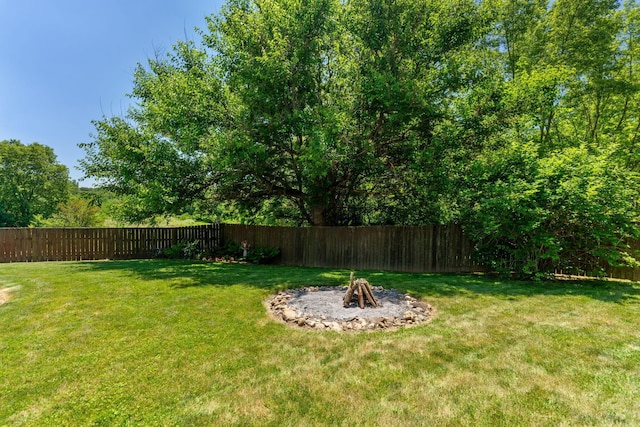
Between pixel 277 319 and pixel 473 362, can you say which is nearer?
pixel 473 362

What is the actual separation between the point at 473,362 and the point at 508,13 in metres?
15.1

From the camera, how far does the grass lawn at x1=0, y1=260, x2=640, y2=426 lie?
7.98ft

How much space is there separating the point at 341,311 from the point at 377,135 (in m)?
6.25

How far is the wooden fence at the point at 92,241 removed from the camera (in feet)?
34.2

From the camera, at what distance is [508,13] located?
1286 cm

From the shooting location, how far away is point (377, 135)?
9.52 meters

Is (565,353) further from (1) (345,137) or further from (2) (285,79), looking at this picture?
(2) (285,79)

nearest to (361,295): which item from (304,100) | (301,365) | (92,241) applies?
(301,365)

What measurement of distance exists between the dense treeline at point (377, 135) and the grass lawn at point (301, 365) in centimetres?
251

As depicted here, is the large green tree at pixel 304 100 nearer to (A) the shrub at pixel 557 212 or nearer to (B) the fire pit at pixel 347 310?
(A) the shrub at pixel 557 212

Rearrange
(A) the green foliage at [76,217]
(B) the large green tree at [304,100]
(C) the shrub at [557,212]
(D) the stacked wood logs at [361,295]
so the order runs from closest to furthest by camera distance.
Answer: (D) the stacked wood logs at [361,295]
(C) the shrub at [557,212]
(B) the large green tree at [304,100]
(A) the green foliage at [76,217]

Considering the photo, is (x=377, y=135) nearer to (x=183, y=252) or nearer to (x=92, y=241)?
(x=183, y=252)

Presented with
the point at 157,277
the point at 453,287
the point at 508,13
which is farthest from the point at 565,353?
the point at 508,13

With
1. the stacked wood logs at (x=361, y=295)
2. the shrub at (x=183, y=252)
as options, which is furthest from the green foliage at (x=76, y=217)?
the stacked wood logs at (x=361, y=295)
